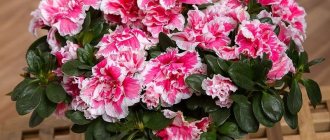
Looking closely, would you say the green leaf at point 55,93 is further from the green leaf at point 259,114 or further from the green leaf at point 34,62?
the green leaf at point 259,114

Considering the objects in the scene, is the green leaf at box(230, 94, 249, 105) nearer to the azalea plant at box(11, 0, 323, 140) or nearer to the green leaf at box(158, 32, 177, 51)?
the azalea plant at box(11, 0, 323, 140)

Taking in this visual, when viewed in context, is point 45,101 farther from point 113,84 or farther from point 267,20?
point 267,20

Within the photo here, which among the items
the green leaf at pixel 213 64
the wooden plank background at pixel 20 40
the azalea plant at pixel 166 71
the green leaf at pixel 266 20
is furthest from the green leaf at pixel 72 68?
the wooden plank background at pixel 20 40

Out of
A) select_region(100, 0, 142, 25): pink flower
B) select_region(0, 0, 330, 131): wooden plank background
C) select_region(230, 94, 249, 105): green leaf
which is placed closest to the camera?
select_region(230, 94, 249, 105): green leaf

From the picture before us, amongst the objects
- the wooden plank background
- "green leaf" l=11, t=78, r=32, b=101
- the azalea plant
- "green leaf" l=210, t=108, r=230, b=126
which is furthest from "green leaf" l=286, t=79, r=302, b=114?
the wooden plank background

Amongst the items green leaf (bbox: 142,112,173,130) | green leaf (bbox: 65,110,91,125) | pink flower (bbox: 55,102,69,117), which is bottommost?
Result: pink flower (bbox: 55,102,69,117)

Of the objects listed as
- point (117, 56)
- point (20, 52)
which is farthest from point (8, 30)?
point (117, 56)
